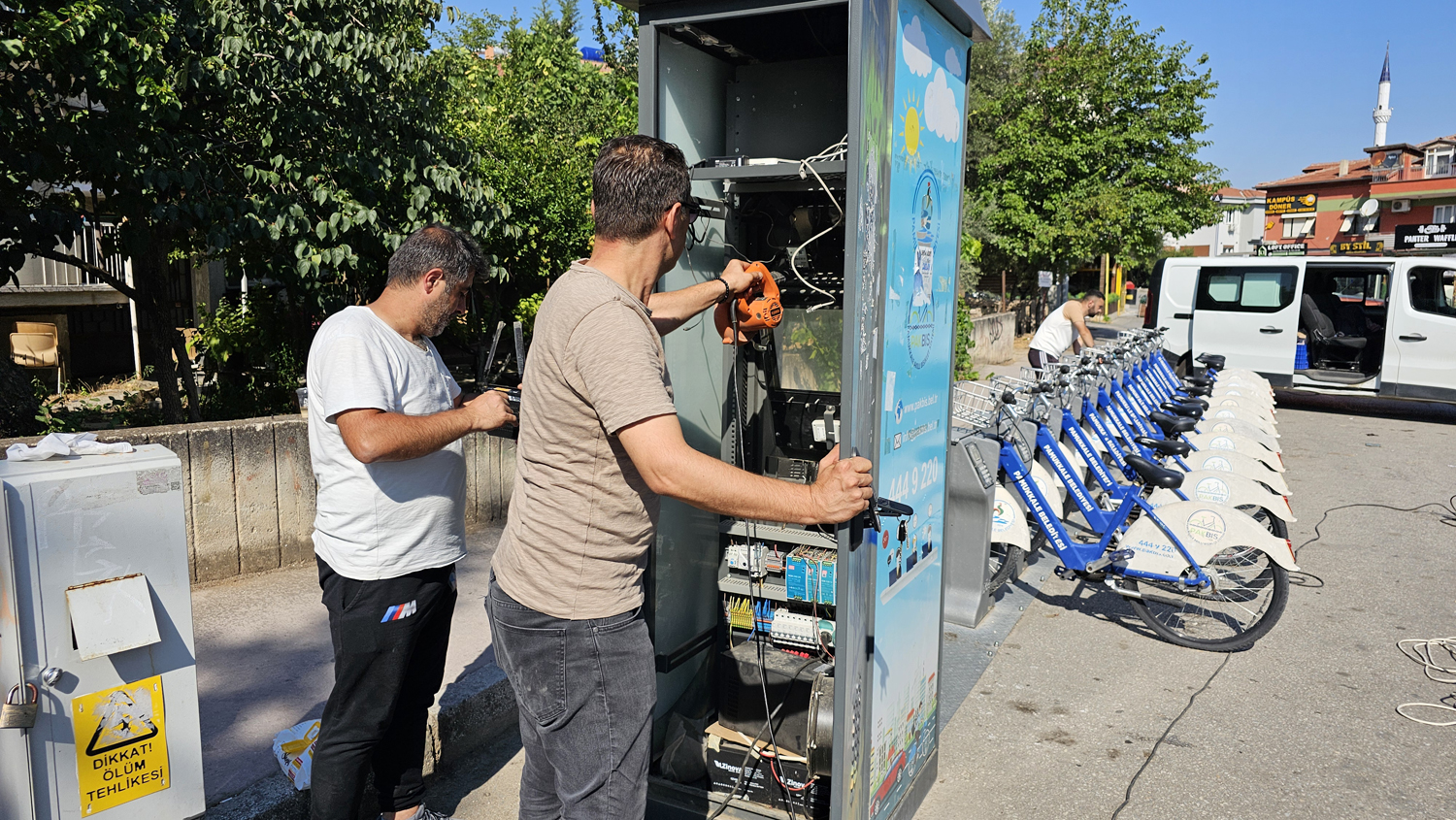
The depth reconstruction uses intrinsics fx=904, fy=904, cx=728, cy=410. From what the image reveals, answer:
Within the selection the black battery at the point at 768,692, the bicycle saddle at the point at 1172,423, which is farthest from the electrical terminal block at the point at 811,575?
the bicycle saddle at the point at 1172,423

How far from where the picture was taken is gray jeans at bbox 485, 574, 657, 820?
1901 millimetres

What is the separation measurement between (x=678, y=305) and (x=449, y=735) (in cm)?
199

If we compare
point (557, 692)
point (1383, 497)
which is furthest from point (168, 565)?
point (1383, 497)

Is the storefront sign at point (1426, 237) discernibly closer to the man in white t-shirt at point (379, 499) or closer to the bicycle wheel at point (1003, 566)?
the bicycle wheel at point (1003, 566)

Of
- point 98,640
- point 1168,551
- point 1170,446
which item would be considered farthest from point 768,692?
point 1170,446

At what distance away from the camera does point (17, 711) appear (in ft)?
6.59

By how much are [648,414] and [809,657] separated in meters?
1.70

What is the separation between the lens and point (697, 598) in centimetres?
322

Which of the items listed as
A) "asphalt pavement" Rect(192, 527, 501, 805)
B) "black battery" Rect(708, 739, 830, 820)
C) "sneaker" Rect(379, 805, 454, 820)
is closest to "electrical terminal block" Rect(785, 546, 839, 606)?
"black battery" Rect(708, 739, 830, 820)

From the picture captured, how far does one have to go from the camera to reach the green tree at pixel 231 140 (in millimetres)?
4660

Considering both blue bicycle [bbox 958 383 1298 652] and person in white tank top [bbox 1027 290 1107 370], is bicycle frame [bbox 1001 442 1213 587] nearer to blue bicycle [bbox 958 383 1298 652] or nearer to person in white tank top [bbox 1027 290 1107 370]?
blue bicycle [bbox 958 383 1298 652]

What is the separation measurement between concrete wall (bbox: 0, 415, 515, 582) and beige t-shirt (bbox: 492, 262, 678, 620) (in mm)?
2885

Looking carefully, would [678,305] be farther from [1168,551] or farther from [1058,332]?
[1058,332]

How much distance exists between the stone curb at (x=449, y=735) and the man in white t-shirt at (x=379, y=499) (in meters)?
0.46
